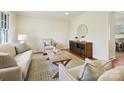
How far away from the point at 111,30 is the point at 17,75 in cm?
331

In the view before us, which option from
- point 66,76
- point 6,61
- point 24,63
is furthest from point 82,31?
point 66,76

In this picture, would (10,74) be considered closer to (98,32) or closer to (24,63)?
(24,63)

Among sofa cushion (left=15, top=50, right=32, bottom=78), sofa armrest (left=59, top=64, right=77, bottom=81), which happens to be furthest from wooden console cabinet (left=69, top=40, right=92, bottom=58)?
sofa armrest (left=59, top=64, right=77, bottom=81)

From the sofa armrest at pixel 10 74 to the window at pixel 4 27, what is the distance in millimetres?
2963

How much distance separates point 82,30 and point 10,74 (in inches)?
167

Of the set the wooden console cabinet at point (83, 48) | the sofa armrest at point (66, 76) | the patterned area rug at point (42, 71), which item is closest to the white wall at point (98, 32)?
the wooden console cabinet at point (83, 48)

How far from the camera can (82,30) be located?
17.9 feet

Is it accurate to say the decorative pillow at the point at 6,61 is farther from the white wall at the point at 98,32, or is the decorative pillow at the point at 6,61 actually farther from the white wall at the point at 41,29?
the white wall at the point at 41,29

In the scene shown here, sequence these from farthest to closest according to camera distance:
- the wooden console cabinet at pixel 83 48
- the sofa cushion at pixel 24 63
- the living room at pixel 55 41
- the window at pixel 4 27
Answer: the wooden console cabinet at pixel 83 48 → the window at pixel 4 27 → the living room at pixel 55 41 → the sofa cushion at pixel 24 63

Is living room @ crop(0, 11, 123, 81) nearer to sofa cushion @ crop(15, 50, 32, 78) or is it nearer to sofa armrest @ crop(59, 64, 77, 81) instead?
sofa cushion @ crop(15, 50, 32, 78)

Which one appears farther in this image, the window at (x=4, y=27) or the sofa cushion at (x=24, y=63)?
the window at (x=4, y=27)

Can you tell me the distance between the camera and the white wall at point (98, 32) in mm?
3959
